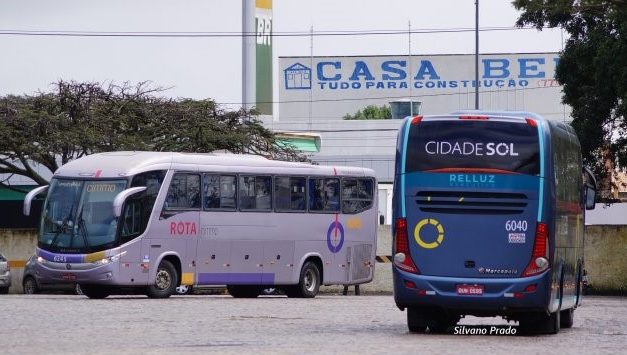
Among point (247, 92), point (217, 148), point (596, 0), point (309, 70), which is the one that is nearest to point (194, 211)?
point (596, 0)

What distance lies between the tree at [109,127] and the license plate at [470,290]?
1232 inches

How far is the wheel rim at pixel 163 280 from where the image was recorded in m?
32.5

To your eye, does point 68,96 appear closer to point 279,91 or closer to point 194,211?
point 194,211

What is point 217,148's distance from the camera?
172 feet

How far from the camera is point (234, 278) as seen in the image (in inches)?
1357

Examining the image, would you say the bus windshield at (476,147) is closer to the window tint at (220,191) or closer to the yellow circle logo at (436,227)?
the yellow circle logo at (436,227)

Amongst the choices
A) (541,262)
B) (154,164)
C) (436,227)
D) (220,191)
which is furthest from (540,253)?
(220,191)

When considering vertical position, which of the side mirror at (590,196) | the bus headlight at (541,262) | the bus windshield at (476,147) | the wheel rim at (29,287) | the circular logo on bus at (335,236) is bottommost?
the wheel rim at (29,287)

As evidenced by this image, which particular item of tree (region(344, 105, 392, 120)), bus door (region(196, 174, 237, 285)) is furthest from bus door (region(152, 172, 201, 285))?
tree (region(344, 105, 392, 120))

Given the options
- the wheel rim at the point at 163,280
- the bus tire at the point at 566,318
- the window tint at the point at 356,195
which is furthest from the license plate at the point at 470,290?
the window tint at the point at 356,195

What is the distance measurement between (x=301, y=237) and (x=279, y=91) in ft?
237

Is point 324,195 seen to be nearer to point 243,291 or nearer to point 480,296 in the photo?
point 243,291

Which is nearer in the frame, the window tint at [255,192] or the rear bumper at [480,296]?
the rear bumper at [480,296]

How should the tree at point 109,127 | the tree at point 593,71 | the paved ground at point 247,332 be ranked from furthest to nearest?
the tree at point 109,127, the tree at point 593,71, the paved ground at point 247,332
